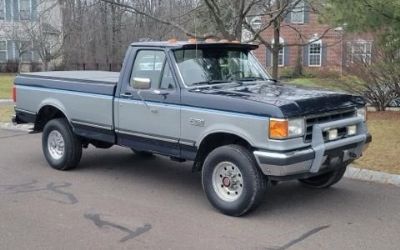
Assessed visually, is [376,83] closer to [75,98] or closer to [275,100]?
[75,98]

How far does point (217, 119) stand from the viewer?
6.15 meters

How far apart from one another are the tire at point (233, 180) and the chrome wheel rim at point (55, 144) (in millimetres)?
2983

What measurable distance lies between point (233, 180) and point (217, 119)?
694 mm

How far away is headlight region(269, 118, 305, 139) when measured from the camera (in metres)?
5.62

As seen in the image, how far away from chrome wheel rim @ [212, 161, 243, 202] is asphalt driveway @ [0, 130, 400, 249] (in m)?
0.24

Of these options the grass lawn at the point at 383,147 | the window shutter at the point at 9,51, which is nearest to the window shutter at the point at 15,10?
the window shutter at the point at 9,51

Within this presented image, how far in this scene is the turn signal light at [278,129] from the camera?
5.62 meters

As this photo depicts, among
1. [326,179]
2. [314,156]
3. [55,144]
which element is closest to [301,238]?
[314,156]

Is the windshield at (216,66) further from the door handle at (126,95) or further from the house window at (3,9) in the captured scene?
the house window at (3,9)

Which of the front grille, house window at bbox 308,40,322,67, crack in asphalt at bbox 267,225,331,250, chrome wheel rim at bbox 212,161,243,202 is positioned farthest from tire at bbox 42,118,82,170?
house window at bbox 308,40,322,67

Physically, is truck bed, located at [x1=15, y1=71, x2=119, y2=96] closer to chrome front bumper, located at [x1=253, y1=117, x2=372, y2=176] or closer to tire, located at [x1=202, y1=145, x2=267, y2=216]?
tire, located at [x1=202, y1=145, x2=267, y2=216]

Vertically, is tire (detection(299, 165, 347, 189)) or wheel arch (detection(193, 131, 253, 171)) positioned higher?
wheel arch (detection(193, 131, 253, 171))

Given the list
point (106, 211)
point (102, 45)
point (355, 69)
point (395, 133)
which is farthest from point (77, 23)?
point (106, 211)

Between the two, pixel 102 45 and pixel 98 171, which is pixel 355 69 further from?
pixel 102 45
